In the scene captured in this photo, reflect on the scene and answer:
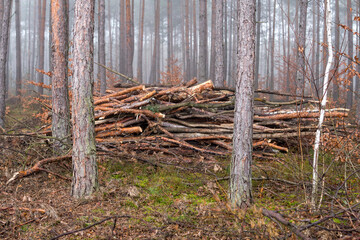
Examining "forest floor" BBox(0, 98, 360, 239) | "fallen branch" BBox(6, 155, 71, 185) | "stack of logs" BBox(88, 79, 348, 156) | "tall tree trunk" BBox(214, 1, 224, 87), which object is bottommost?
"forest floor" BBox(0, 98, 360, 239)

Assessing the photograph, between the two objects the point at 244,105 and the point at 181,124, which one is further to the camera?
the point at 181,124

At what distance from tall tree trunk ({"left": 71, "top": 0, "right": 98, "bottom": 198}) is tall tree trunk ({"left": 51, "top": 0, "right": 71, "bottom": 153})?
2.04 metres

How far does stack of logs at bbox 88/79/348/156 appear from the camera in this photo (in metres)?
6.84

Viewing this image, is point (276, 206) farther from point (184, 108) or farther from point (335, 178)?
point (184, 108)

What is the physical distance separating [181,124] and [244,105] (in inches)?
147

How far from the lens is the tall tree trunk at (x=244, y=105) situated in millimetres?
3854

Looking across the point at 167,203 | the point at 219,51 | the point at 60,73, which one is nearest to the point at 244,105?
the point at 167,203

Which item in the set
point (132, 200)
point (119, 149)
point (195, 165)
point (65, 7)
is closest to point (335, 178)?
point (195, 165)

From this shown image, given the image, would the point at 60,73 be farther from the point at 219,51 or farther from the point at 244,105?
the point at 219,51

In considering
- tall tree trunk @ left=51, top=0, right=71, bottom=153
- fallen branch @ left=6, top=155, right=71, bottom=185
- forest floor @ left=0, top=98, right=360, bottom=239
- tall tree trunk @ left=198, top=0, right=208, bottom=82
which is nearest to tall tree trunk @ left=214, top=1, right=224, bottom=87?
tall tree trunk @ left=198, top=0, right=208, bottom=82

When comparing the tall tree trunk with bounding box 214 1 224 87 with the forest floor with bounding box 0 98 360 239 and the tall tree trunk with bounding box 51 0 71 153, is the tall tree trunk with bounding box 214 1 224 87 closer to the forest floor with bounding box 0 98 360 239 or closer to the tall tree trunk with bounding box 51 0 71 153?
the forest floor with bounding box 0 98 360 239

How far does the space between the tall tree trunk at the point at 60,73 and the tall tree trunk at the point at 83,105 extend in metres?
2.04

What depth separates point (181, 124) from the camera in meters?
7.48

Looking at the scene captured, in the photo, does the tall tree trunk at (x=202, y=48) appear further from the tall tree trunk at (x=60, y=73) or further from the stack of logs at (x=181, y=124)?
the tall tree trunk at (x=60, y=73)
